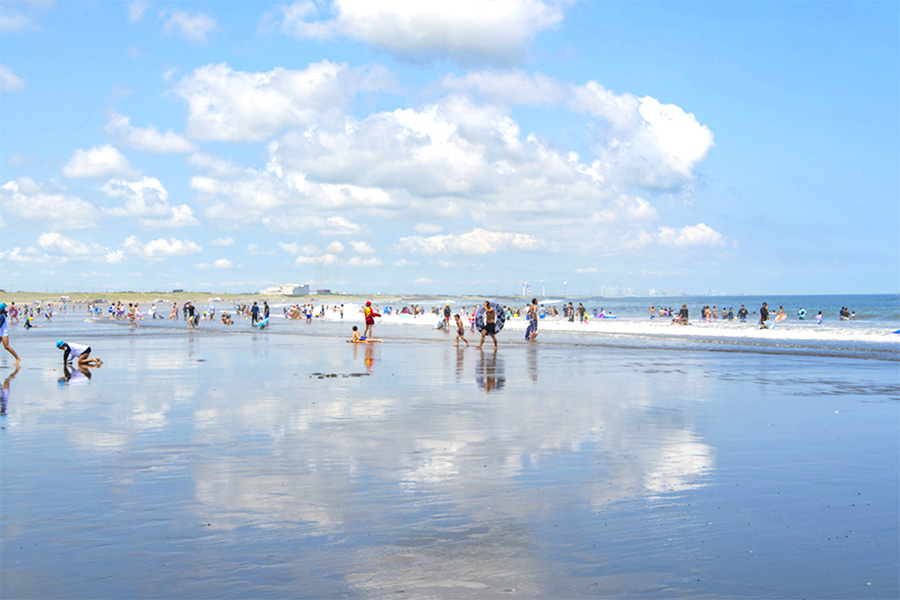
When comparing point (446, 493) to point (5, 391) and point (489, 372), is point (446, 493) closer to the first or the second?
point (5, 391)

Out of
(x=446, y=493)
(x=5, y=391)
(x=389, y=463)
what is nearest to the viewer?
(x=446, y=493)

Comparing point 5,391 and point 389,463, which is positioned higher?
point 5,391

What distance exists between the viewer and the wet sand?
606 centimetres

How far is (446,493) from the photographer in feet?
28.1

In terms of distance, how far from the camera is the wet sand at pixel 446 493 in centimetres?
606

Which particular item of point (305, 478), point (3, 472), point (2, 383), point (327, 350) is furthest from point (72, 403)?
point (327, 350)

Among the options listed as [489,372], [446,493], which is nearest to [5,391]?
[489,372]

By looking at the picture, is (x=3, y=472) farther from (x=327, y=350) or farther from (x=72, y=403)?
(x=327, y=350)

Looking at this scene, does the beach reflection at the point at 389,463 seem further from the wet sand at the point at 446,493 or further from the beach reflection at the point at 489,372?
the beach reflection at the point at 489,372

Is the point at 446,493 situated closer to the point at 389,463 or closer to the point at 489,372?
the point at 389,463

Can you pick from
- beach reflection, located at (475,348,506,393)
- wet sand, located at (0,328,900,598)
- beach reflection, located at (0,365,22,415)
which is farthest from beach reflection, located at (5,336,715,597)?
beach reflection, located at (0,365,22,415)

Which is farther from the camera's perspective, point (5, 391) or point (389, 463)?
point (5, 391)

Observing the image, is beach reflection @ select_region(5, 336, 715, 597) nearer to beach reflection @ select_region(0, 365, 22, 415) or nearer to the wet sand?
the wet sand

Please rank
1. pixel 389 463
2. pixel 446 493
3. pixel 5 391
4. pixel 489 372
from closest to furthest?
pixel 446 493 → pixel 389 463 → pixel 5 391 → pixel 489 372
